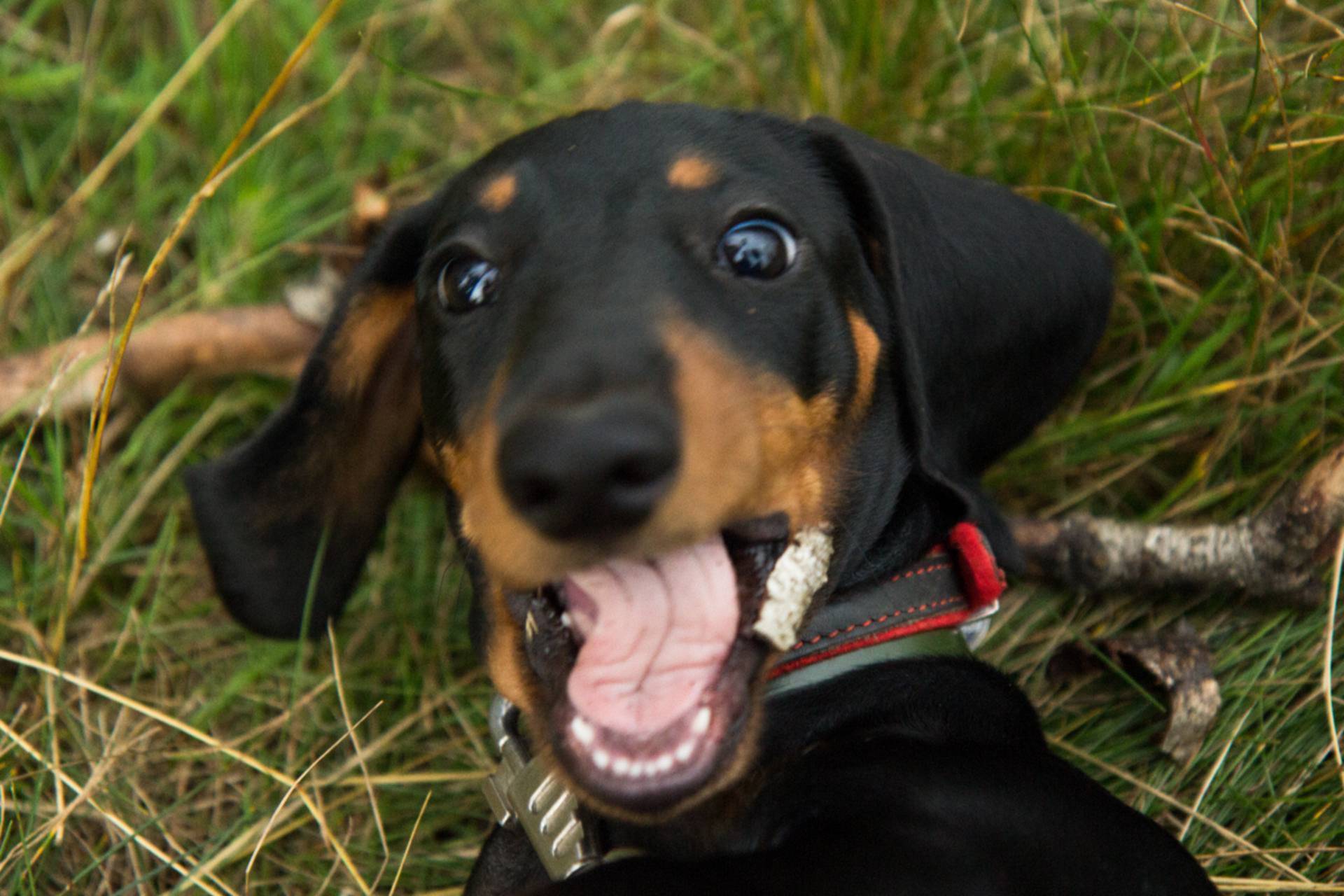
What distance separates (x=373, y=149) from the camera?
154 inches

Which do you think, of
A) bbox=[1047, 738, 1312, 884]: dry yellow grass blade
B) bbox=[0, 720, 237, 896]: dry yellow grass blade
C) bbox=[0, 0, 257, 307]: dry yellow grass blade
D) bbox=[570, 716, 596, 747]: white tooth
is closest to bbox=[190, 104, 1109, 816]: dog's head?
bbox=[570, 716, 596, 747]: white tooth

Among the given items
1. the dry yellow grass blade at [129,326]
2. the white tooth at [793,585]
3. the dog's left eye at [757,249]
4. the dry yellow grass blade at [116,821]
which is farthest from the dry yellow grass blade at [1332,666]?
the dry yellow grass blade at [129,326]

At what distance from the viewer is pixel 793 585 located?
2088mm

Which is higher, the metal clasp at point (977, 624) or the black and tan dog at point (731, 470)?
the black and tan dog at point (731, 470)

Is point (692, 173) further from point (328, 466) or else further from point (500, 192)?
point (328, 466)

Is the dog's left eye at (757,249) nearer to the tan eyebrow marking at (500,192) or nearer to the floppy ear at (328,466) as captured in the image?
the tan eyebrow marking at (500,192)

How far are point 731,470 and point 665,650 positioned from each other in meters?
0.30

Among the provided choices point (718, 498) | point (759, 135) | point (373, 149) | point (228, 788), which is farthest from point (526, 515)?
point (373, 149)

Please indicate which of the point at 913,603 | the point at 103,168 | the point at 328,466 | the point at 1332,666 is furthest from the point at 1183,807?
the point at 103,168

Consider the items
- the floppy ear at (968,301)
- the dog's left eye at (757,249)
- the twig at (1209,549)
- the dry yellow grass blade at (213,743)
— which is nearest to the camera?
the dog's left eye at (757,249)

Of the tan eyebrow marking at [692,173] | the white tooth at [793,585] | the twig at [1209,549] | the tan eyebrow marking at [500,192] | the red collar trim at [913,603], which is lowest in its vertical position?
the twig at [1209,549]

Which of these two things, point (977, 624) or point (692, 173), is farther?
point (977, 624)

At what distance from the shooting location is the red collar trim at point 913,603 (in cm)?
221

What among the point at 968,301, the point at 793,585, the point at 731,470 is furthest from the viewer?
the point at 968,301
